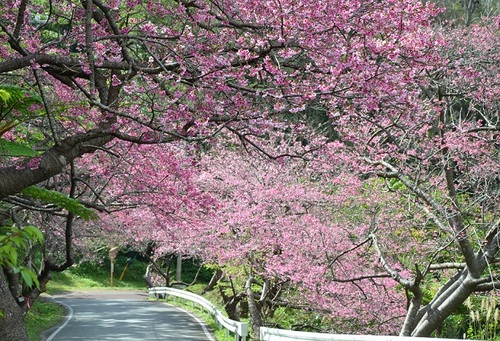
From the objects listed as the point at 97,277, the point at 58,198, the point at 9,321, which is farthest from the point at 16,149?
the point at 97,277

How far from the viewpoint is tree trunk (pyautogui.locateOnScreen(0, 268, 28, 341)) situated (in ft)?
33.1

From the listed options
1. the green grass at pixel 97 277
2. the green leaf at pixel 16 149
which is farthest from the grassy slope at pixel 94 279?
the green leaf at pixel 16 149

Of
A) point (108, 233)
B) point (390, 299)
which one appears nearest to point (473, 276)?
point (390, 299)

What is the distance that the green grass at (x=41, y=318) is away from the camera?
1894cm

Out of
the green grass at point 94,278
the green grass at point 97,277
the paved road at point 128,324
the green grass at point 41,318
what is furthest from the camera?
the green grass at point 97,277

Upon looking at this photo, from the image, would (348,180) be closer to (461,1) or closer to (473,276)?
(473,276)

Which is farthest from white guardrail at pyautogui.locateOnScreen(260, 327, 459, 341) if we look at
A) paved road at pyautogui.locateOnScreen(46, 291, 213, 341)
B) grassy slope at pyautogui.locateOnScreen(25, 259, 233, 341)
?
grassy slope at pyautogui.locateOnScreen(25, 259, 233, 341)

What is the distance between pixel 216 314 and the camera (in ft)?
66.3

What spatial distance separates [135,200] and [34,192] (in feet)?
16.4

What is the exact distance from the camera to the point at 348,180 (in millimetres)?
16438

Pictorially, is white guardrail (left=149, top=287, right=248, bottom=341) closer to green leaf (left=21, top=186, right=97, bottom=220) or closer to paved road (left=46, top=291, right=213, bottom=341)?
paved road (left=46, top=291, right=213, bottom=341)

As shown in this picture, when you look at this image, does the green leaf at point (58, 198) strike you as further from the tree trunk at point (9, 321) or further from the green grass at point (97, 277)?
the green grass at point (97, 277)

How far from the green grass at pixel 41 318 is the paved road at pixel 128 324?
0.41m

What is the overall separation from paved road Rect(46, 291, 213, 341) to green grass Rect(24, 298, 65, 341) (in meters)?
0.41
